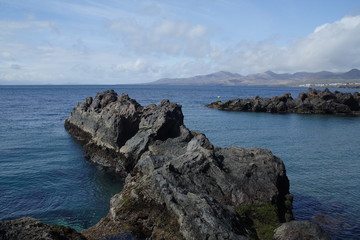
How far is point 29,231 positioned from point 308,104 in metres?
102

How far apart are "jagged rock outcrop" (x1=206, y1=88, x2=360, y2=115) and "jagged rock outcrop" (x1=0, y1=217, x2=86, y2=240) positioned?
95720mm

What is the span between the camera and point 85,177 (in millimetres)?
36375

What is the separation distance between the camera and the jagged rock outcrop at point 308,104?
321 feet

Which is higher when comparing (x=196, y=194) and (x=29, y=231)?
(x=29, y=231)

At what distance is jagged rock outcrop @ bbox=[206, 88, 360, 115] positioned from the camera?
321ft

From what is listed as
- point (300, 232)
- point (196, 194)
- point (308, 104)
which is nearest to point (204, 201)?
point (196, 194)

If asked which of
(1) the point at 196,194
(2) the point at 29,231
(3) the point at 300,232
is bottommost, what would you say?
(3) the point at 300,232

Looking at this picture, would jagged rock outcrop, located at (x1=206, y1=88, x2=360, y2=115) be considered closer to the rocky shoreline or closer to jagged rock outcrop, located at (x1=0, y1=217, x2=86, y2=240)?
the rocky shoreline

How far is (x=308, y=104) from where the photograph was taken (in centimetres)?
10175

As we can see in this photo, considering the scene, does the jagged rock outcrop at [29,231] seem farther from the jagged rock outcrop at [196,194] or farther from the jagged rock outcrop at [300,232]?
the jagged rock outcrop at [300,232]

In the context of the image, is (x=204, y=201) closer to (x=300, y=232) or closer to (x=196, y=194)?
(x=196, y=194)

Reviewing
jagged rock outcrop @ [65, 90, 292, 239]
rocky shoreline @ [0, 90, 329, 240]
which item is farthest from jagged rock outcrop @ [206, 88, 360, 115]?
rocky shoreline @ [0, 90, 329, 240]

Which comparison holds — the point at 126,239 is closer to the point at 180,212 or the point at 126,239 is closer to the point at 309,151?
the point at 180,212

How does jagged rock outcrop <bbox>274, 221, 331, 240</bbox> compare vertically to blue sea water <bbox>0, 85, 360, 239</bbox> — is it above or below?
above
